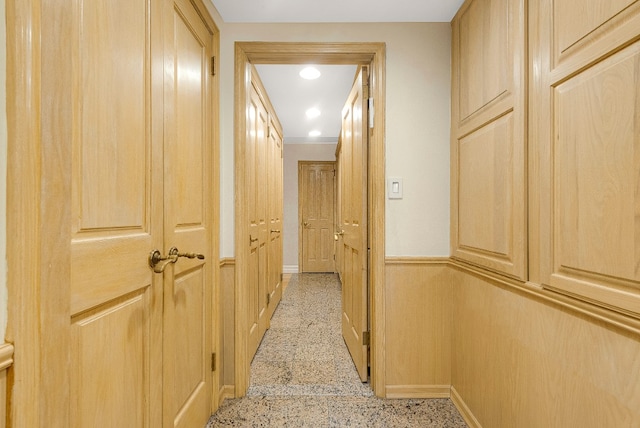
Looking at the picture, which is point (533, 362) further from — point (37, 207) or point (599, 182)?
point (37, 207)

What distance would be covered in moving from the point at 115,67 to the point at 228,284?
52.4 inches

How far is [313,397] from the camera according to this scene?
208 centimetres

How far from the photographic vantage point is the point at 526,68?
4.36 ft

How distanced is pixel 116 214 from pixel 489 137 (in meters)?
→ 1.52

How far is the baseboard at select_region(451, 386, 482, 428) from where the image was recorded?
5.73ft

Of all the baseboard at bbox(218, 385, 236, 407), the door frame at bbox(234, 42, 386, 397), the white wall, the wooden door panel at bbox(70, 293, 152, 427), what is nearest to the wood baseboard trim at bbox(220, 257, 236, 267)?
the door frame at bbox(234, 42, 386, 397)

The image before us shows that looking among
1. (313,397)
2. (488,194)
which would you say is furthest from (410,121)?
(313,397)

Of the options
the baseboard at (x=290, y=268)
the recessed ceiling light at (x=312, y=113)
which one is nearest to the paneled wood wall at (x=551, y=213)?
the recessed ceiling light at (x=312, y=113)

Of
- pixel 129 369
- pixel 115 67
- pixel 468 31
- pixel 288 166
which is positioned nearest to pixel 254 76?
pixel 468 31

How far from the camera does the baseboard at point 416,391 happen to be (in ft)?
6.77

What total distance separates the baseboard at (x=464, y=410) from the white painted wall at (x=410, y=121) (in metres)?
0.78

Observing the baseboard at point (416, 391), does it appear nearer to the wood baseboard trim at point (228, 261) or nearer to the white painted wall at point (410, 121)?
the white painted wall at point (410, 121)

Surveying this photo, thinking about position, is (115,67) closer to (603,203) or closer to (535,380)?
(603,203)

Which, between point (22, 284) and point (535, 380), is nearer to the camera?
point (22, 284)
